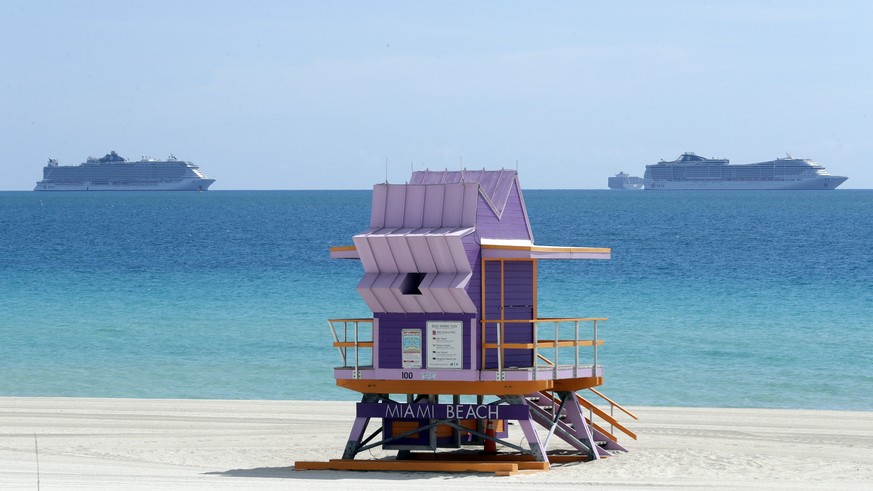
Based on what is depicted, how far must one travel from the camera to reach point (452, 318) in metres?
18.5

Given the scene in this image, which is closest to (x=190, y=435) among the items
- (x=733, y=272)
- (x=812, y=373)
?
(x=812, y=373)

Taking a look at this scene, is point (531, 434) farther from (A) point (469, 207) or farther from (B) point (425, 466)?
(A) point (469, 207)

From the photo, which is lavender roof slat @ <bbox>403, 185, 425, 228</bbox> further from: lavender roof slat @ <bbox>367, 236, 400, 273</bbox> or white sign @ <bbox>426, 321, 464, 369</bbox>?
white sign @ <bbox>426, 321, 464, 369</bbox>

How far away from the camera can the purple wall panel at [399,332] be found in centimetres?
1850

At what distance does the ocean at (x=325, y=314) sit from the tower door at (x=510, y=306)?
9.54 m

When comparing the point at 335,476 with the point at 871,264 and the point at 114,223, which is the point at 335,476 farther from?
the point at 114,223

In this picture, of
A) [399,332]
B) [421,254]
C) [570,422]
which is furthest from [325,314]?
[421,254]

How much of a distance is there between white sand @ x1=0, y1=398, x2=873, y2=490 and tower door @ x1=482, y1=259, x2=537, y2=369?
1.55 m

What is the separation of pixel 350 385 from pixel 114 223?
107 m

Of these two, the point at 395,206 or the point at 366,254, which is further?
the point at 395,206

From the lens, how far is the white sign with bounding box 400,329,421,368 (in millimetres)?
18656

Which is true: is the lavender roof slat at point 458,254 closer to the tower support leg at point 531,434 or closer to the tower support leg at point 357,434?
the tower support leg at point 531,434

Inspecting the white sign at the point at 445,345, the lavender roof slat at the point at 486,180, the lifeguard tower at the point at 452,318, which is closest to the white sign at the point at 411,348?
the lifeguard tower at the point at 452,318

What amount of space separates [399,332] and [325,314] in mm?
27607
